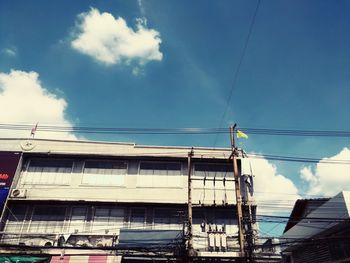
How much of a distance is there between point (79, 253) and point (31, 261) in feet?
9.41

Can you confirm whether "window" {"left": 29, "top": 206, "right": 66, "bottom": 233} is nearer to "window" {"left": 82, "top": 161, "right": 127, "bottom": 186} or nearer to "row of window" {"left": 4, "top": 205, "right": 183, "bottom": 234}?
"row of window" {"left": 4, "top": 205, "right": 183, "bottom": 234}

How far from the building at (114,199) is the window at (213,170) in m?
0.08

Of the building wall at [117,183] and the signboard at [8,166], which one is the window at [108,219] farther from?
the signboard at [8,166]

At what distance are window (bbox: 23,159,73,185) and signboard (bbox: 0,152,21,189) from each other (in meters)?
1.14

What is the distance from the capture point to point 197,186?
23.9 meters

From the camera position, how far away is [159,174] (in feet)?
80.9

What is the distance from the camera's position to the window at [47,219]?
2228 centimetres

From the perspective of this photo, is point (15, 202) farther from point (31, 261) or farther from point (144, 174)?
point (144, 174)

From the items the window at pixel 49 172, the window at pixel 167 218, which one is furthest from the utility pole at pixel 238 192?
the window at pixel 49 172

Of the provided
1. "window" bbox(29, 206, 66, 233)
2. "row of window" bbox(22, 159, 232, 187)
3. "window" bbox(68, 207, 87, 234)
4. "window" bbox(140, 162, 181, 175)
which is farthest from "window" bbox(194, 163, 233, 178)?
"window" bbox(29, 206, 66, 233)

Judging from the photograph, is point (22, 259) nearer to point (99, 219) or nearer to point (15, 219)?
point (15, 219)

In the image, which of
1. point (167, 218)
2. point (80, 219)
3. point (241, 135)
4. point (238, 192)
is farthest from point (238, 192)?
point (80, 219)

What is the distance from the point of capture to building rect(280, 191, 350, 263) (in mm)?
12469

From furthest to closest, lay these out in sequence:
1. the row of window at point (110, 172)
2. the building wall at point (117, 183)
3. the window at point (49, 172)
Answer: the row of window at point (110, 172) < the window at point (49, 172) < the building wall at point (117, 183)
